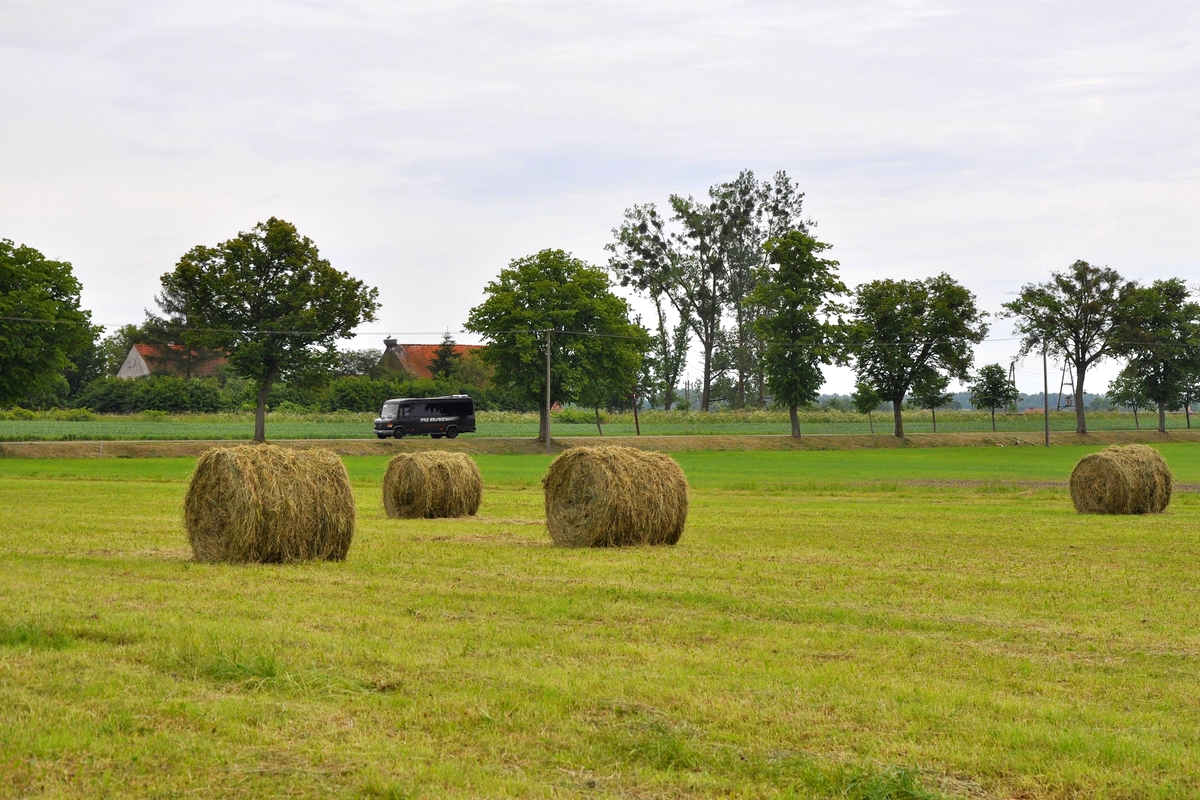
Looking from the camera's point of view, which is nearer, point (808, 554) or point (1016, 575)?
point (1016, 575)

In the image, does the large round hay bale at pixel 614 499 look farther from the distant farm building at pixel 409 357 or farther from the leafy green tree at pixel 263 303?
the distant farm building at pixel 409 357

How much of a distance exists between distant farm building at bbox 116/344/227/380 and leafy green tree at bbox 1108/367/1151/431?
92.6 m

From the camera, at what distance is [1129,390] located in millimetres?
113562

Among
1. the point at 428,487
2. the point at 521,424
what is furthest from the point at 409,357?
the point at 428,487

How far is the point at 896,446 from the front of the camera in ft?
287

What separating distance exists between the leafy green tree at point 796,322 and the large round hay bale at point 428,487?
207 ft

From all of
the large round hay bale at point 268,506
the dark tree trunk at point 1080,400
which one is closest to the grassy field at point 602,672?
the large round hay bale at point 268,506

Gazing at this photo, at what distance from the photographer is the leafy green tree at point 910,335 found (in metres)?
94.8

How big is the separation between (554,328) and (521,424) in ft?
69.0

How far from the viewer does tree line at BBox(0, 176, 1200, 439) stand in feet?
247

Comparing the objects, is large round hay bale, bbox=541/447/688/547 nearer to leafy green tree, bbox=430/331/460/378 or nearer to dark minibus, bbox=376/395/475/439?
dark minibus, bbox=376/395/475/439

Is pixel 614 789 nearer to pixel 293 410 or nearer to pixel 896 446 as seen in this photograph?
pixel 896 446

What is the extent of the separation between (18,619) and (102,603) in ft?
4.13

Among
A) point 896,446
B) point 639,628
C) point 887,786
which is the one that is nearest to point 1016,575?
point 639,628
